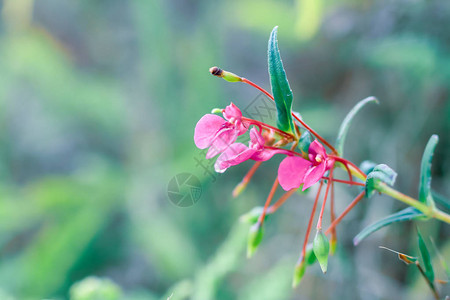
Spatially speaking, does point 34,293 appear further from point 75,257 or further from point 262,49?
point 262,49

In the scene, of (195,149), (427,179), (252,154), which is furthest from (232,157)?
(195,149)

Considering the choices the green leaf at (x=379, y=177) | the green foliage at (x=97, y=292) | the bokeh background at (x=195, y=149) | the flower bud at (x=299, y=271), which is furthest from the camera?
the bokeh background at (x=195, y=149)

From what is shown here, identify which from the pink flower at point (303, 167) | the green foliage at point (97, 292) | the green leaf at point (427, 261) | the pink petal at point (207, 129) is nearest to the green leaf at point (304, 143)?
the pink flower at point (303, 167)

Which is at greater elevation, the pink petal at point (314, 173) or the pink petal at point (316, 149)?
the pink petal at point (316, 149)

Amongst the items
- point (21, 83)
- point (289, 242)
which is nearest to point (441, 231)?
point (289, 242)

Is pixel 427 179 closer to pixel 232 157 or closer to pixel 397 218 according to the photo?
pixel 397 218

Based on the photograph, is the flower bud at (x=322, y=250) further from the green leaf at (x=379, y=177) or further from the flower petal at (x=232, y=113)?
the flower petal at (x=232, y=113)

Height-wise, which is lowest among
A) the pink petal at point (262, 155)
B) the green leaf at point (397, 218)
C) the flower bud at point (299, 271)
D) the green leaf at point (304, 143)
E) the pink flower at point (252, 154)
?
the green leaf at point (397, 218)

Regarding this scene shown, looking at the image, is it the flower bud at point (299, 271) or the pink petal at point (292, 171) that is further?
the flower bud at point (299, 271)
